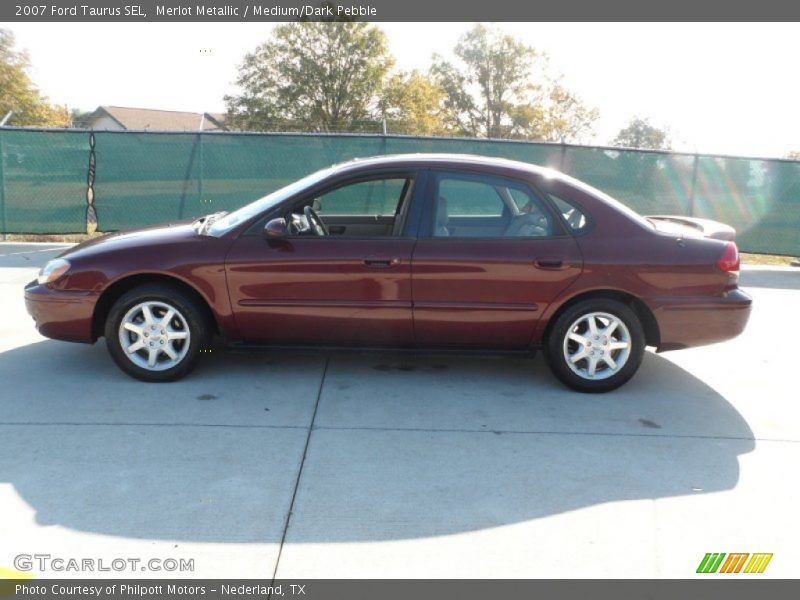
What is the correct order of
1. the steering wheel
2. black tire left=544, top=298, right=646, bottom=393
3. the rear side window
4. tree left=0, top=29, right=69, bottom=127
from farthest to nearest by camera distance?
tree left=0, top=29, right=69, bottom=127 → the steering wheel → the rear side window → black tire left=544, top=298, right=646, bottom=393

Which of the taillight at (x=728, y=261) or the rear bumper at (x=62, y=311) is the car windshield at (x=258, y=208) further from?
the taillight at (x=728, y=261)

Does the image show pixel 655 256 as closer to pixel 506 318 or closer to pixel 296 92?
pixel 506 318

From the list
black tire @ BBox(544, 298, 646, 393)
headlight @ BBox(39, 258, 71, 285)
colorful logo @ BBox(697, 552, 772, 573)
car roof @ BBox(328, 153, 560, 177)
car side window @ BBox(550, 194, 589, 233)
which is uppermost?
car roof @ BBox(328, 153, 560, 177)

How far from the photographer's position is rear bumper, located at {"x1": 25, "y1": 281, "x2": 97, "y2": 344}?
482cm

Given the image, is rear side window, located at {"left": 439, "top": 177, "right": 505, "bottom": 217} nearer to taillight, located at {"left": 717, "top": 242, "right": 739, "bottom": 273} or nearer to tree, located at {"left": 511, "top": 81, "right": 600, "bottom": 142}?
taillight, located at {"left": 717, "top": 242, "right": 739, "bottom": 273}

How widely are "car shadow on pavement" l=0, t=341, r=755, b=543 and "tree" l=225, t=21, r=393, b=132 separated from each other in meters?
38.9

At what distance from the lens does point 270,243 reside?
482 centimetres

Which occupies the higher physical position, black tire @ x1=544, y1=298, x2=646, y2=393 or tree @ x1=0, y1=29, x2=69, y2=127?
tree @ x1=0, y1=29, x2=69, y2=127

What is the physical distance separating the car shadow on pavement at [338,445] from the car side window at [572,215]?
1160 mm

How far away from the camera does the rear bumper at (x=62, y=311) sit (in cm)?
482

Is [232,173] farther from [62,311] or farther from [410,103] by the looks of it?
[410,103]

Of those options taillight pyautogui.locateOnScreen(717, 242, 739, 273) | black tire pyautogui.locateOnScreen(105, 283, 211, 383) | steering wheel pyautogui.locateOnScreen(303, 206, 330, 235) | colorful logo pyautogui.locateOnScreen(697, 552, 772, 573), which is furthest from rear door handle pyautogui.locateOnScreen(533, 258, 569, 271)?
black tire pyautogui.locateOnScreen(105, 283, 211, 383)
